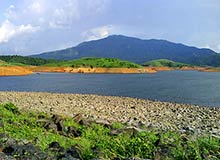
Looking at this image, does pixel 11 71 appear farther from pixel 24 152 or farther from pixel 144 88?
pixel 24 152

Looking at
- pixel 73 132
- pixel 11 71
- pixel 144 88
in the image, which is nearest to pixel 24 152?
pixel 73 132

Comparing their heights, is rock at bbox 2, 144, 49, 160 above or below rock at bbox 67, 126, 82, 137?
above

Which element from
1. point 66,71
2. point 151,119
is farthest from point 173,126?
point 66,71

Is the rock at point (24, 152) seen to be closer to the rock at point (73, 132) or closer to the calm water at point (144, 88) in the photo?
the rock at point (73, 132)

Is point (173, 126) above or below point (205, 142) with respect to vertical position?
below

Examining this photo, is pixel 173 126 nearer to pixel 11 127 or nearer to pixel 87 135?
pixel 87 135

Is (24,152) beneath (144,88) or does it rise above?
above

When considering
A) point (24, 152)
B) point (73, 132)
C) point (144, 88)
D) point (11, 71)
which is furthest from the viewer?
point (11, 71)

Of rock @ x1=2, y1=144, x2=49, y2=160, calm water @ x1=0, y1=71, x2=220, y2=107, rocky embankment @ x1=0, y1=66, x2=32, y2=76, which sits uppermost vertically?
rock @ x1=2, y1=144, x2=49, y2=160

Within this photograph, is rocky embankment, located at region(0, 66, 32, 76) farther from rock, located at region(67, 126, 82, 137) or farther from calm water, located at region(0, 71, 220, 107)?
rock, located at region(67, 126, 82, 137)

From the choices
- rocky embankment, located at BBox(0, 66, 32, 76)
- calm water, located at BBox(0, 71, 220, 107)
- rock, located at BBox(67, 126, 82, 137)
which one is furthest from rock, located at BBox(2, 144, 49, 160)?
rocky embankment, located at BBox(0, 66, 32, 76)

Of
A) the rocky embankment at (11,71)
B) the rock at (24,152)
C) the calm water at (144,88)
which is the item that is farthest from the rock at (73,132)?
the rocky embankment at (11,71)

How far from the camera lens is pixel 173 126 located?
74.3 ft

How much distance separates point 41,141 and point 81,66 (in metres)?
177
